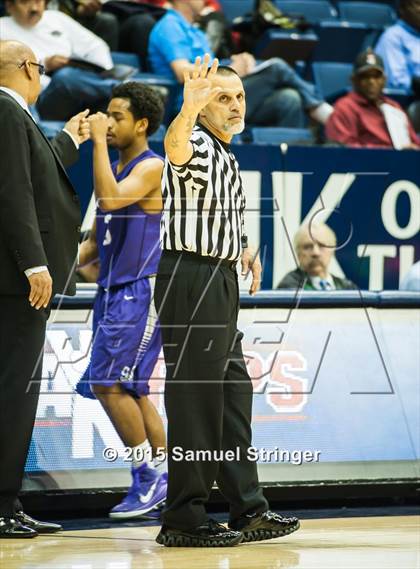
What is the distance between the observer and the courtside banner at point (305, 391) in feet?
15.2

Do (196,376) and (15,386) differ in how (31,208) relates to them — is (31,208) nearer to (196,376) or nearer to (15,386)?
(15,386)

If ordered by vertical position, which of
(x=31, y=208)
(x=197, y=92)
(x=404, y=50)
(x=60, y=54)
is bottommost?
(x=404, y=50)

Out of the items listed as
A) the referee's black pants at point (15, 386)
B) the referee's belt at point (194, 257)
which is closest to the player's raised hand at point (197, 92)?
the referee's belt at point (194, 257)

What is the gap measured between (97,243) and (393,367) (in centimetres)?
145

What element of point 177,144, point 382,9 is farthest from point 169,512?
point 382,9

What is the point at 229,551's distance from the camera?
375 cm

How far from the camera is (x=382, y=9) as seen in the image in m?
10.3

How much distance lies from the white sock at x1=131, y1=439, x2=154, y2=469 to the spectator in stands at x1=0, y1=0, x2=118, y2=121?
2.96 m

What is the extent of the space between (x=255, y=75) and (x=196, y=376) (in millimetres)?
4577

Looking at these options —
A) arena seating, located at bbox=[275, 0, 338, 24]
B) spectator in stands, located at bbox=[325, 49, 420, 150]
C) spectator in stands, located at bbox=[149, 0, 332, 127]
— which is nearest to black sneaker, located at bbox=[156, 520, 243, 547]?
spectator in stands, located at bbox=[325, 49, 420, 150]

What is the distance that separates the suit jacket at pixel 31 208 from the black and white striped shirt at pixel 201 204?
47cm

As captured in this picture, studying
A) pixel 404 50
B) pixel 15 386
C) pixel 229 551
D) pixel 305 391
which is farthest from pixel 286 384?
pixel 404 50

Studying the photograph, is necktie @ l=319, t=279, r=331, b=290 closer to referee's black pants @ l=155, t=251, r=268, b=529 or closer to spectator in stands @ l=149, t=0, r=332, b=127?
spectator in stands @ l=149, t=0, r=332, b=127

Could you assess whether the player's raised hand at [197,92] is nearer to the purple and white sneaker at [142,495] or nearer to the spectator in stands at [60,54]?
the purple and white sneaker at [142,495]
